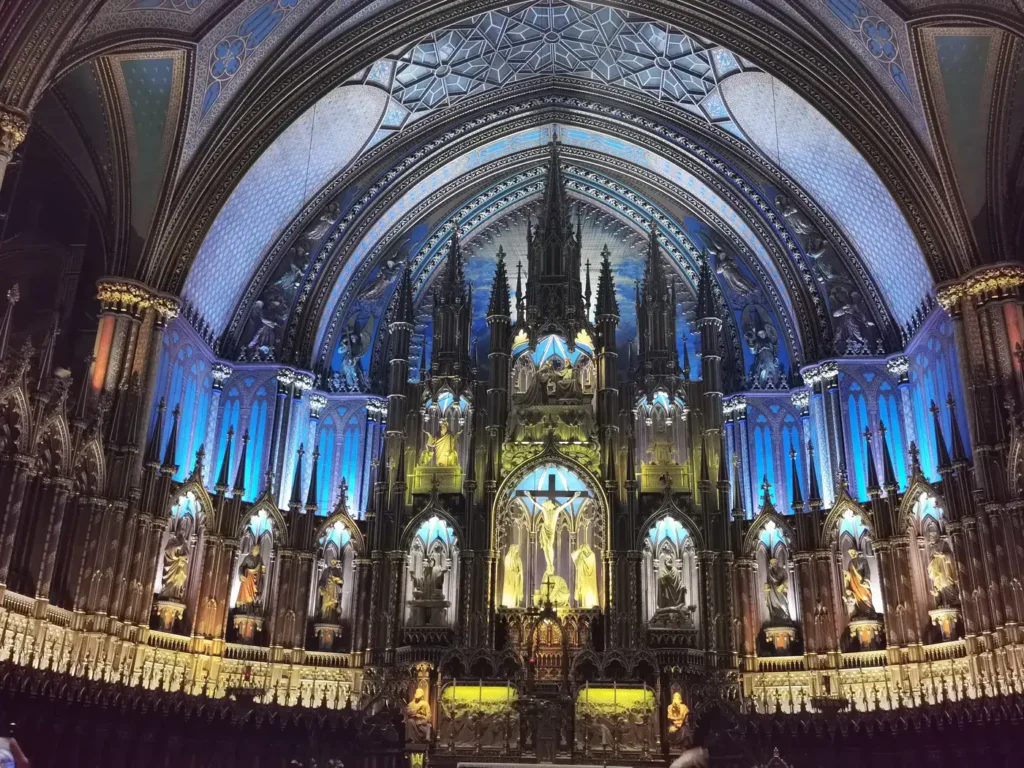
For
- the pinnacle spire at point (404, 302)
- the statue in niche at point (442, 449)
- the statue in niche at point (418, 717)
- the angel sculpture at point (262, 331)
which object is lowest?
the statue in niche at point (418, 717)

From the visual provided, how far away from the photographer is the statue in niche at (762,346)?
2791cm

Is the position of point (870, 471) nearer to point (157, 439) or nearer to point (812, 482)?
point (812, 482)

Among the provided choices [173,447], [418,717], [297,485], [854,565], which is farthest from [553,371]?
[173,447]

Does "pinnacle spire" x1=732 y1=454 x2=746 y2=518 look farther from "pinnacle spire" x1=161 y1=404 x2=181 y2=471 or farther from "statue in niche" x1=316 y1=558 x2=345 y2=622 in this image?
"pinnacle spire" x1=161 y1=404 x2=181 y2=471

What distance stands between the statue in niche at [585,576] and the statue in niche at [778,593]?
4.37 m

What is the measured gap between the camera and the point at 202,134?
78.1 feet

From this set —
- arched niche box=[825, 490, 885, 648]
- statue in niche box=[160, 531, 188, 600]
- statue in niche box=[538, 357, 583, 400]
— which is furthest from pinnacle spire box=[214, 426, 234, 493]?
arched niche box=[825, 490, 885, 648]

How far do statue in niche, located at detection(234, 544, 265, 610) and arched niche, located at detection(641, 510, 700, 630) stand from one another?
31.4ft

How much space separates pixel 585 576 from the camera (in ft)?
81.3

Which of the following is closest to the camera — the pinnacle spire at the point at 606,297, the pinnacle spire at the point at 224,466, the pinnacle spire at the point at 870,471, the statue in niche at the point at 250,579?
the pinnacle spire at the point at 870,471

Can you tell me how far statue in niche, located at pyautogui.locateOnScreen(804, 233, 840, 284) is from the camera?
26.8 m

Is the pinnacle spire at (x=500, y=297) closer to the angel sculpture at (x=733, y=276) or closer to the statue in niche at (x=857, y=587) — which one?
the angel sculpture at (x=733, y=276)

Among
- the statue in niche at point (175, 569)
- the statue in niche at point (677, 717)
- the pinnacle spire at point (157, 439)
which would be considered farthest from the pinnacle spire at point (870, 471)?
the pinnacle spire at point (157, 439)

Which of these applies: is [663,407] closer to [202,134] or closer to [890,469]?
[890,469]
